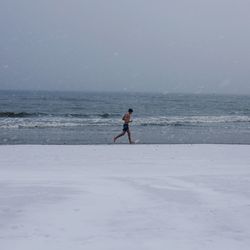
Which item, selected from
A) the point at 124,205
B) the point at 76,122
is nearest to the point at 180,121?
the point at 76,122

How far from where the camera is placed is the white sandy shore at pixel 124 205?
522 cm

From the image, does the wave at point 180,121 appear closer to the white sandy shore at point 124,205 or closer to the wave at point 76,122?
the wave at point 76,122

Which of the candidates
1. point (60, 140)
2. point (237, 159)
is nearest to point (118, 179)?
point (237, 159)

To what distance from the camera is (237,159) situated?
43.0 ft

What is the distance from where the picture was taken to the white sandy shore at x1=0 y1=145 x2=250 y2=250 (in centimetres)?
522

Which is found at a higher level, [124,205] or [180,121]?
[124,205]

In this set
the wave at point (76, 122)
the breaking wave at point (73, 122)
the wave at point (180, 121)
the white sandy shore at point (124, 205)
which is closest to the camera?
the white sandy shore at point (124, 205)

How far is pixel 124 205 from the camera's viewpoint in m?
6.84

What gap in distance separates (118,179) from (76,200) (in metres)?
2.05

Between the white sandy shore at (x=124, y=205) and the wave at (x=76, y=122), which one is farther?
the wave at (x=76, y=122)

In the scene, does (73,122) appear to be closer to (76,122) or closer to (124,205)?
(76,122)

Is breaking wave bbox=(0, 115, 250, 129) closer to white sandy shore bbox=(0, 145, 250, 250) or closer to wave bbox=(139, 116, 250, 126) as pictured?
wave bbox=(139, 116, 250, 126)

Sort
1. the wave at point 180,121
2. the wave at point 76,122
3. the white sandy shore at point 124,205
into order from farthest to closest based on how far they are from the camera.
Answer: the wave at point 180,121
the wave at point 76,122
the white sandy shore at point 124,205

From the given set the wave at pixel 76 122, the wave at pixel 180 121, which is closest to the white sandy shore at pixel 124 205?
the wave at pixel 76 122
